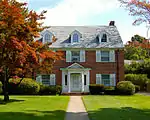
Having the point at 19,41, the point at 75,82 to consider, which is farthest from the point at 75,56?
the point at 19,41

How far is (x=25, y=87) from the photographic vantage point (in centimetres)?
3409

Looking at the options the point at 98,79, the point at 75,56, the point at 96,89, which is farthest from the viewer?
the point at 75,56

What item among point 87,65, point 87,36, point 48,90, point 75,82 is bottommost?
point 48,90

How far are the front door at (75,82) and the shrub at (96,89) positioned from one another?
1.97 metres

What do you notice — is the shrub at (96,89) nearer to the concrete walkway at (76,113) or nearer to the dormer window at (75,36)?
the dormer window at (75,36)

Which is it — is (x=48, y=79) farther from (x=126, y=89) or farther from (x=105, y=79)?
(x=126, y=89)

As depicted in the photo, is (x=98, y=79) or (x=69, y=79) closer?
(x=69, y=79)

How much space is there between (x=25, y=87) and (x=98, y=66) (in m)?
10.6

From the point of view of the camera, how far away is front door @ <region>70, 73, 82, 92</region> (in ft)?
131

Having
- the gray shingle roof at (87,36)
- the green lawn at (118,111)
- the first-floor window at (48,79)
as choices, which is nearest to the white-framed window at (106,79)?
the gray shingle roof at (87,36)

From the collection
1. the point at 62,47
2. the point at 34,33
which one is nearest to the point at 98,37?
the point at 62,47

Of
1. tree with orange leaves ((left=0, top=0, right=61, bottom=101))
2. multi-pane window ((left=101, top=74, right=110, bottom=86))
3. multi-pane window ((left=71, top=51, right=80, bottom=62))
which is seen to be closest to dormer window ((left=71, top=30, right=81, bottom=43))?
multi-pane window ((left=71, top=51, right=80, bottom=62))

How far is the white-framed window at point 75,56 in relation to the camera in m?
40.3

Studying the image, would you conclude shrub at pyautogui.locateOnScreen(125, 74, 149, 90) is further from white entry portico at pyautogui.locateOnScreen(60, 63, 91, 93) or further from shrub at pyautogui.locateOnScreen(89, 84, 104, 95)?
shrub at pyautogui.locateOnScreen(89, 84, 104, 95)
